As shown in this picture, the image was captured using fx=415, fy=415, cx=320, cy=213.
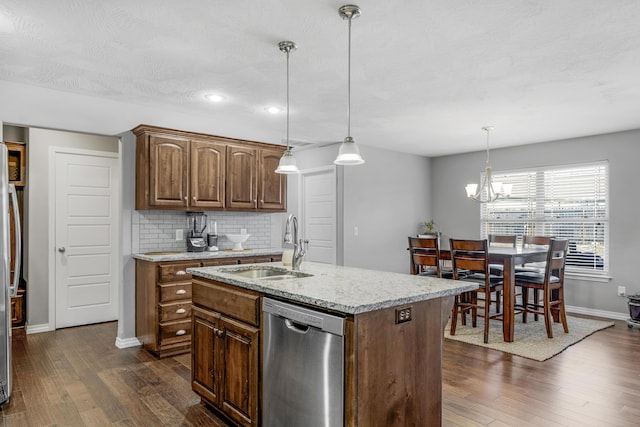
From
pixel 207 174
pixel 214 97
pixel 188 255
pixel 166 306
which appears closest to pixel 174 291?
pixel 166 306

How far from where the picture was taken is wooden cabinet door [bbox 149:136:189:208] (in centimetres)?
402

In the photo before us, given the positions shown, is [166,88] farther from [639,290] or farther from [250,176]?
[639,290]

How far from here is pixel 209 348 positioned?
2.60m

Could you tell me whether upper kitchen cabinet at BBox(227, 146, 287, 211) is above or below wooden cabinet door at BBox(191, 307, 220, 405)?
above

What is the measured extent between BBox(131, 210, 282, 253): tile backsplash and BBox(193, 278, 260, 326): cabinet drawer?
1.75m

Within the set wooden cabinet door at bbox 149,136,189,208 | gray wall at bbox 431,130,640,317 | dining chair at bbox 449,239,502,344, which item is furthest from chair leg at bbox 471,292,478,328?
wooden cabinet door at bbox 149,136,189,208

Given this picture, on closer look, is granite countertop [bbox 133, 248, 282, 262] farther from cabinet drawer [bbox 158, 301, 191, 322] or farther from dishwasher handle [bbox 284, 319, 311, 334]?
dishwasher handle [bbox 284, 319, 311, 334]

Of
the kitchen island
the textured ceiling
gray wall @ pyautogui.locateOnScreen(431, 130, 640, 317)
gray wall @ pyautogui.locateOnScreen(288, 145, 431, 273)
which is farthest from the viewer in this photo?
gray wall @ pyautogui.locateOnScreen(288, 145, 431, 273)

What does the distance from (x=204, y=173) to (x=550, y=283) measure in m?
3.81

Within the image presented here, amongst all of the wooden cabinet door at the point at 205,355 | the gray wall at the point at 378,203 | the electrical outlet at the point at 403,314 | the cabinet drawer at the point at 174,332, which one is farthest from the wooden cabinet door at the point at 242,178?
the electrical outlet at the point at 403,314

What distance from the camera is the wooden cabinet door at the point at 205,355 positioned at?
2.54 m

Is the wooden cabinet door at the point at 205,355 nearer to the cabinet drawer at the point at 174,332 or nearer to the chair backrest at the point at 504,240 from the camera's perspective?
the cabinet drawer at the point at 174,332

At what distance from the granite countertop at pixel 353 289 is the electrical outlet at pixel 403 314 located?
0.04 metres

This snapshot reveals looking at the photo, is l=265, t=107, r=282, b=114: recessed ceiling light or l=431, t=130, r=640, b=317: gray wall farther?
l=431, t=130, r=640, b=317: gray wall
